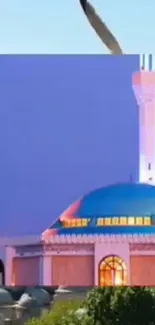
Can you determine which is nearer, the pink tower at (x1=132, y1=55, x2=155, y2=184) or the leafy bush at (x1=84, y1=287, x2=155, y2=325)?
the pink tower at (x1=132, y1=55, x2=155, y2=184)

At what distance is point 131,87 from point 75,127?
0.28m

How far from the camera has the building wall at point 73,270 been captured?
279 centimetres

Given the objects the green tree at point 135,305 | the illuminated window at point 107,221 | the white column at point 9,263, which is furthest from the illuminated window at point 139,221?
the green tree at point 135,305

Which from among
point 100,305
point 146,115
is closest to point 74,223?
point 146,115

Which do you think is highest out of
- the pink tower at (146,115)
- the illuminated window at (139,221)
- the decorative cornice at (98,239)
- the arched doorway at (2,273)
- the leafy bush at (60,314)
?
the pink tower at (146,115)

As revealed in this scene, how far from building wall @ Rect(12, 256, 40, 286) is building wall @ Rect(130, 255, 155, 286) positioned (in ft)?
1.27

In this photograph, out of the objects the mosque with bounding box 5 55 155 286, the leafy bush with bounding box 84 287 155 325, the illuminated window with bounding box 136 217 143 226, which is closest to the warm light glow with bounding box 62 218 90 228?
the mosque with bounding box 5 55 155 286

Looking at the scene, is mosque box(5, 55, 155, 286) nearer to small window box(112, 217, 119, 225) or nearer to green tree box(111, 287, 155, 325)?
small window box(112, 217, 119, 225)

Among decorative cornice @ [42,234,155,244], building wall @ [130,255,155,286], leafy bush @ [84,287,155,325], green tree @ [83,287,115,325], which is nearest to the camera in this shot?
building wall @ [130,255,155,286]

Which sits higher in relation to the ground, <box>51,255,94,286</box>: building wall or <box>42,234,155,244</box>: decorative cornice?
<box>42,234,155,244</box>: decorative cornice

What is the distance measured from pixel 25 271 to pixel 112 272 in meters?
0.35

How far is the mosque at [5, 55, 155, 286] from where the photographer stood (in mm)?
2732

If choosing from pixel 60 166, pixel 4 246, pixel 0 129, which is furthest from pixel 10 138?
pixel 4 246

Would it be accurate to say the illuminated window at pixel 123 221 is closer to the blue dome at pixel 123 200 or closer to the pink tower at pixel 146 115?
the blue dome at pixel 123 200
